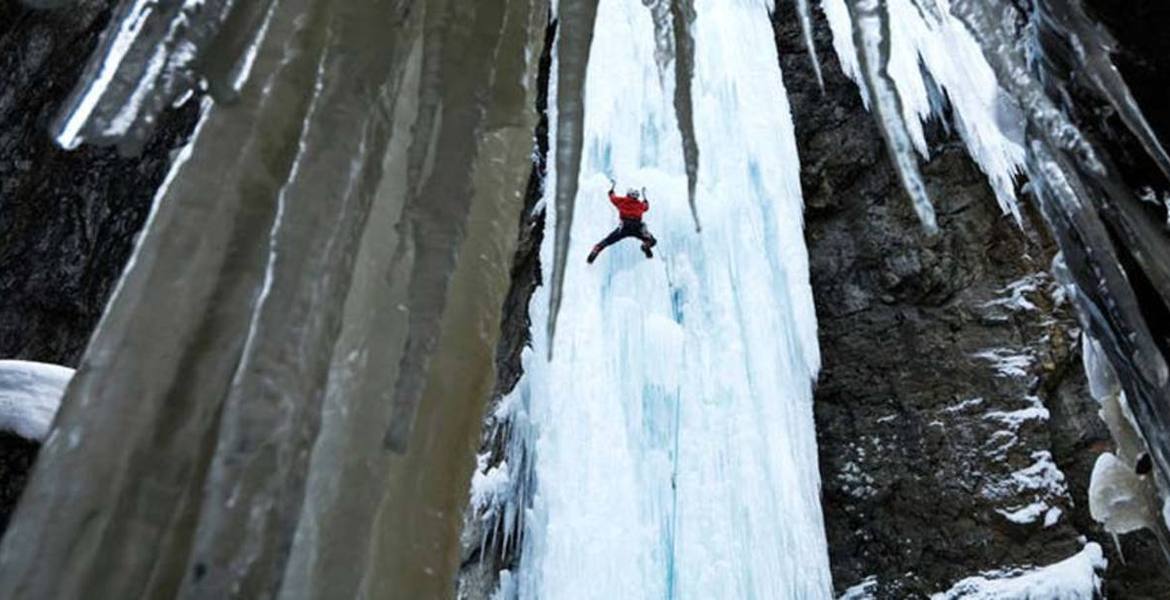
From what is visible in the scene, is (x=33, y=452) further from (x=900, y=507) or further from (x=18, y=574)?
(x=900, y=507)

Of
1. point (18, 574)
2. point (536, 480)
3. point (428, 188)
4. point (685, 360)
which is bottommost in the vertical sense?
point (18, 574)

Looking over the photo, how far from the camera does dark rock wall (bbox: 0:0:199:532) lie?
4.15 metres

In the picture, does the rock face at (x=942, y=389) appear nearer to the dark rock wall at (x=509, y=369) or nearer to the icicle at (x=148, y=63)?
the dark rock wall at (x=509, y=369)

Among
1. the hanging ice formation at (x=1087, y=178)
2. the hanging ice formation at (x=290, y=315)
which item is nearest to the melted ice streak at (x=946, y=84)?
the hanging ice formation at (x=1087, y=178)

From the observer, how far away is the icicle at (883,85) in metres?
1.57

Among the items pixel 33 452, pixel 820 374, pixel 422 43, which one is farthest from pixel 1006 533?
pixel 422 43

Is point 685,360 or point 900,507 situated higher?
point 685,360

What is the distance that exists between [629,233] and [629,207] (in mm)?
232

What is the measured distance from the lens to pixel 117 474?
0.99m

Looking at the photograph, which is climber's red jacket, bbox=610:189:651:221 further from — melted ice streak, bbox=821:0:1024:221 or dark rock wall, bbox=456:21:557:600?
melted ice streak, bbox=821:0:1024:221

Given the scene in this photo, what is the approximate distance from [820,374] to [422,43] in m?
7.62

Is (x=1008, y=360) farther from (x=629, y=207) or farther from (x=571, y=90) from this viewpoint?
(x=571, y=90)

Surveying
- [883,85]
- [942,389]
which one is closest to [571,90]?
[883,85]

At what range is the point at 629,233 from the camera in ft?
26.8
